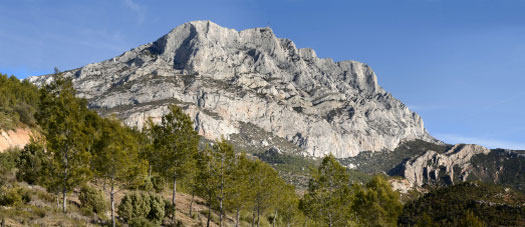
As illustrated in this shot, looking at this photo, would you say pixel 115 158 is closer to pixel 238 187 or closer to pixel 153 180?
pixel 238 187

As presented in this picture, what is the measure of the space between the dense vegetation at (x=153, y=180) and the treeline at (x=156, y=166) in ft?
0.25

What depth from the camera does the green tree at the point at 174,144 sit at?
31.5 metres

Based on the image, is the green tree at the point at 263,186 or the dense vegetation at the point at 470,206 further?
the dense vegetation at the point at 470,206

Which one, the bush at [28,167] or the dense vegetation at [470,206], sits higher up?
the bush at [28,167]

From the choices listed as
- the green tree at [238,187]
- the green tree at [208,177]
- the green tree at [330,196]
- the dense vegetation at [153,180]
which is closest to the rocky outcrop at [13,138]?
the dense vegetation at [153,180]

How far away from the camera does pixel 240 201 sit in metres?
31.0

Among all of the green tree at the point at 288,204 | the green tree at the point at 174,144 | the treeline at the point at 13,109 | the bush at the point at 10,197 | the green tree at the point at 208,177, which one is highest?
the treeline at the point at 13,109

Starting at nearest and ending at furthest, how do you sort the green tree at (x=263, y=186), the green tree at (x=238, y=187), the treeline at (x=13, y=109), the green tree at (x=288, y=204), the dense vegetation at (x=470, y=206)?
the green tree at (x=238, y=187), the green tree at (x=263, y=186), the dense vegetation at (x=470, y=206), the treeline at (x=13, y=109), the green tree at (x=288, y=204)

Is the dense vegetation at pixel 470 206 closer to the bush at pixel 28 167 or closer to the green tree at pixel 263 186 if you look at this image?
the green tree at pixel 263 186

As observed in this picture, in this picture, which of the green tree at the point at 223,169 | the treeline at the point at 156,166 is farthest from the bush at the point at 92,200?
the green tree at the point at 223,169

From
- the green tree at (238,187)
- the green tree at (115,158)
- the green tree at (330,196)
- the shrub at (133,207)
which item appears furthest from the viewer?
the green tree at (330,196)

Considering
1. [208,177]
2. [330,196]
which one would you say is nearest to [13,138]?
[208,177]

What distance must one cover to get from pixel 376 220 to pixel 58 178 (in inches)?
1165

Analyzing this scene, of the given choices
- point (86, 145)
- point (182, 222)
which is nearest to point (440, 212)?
point (182, 222)
